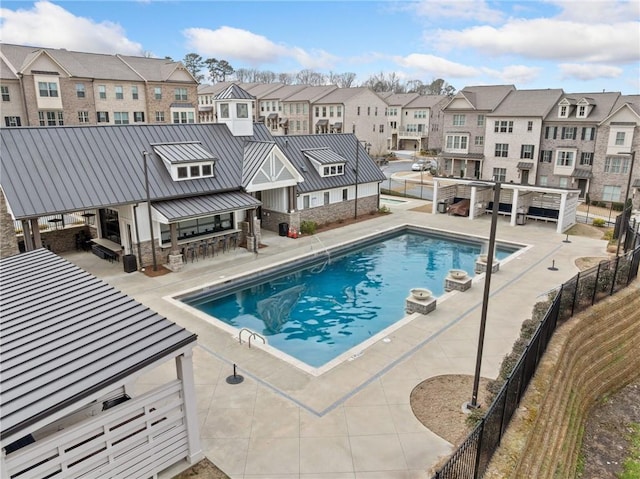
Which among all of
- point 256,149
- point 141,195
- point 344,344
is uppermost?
point 256,149

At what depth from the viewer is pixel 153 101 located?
5547 cm

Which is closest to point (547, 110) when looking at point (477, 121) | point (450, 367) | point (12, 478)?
point (477, 121)

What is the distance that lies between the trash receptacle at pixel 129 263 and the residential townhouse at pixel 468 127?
126ft

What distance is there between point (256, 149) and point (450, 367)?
1808cm

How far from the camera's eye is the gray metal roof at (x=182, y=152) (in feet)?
77.4

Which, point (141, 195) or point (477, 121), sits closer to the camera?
point (141, 195)

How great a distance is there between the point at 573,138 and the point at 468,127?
11.8 metres

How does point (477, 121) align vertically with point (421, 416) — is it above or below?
above

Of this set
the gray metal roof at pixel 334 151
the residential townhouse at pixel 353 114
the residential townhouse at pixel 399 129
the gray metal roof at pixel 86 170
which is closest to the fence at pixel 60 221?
the gray metal roof at pixel 86 170

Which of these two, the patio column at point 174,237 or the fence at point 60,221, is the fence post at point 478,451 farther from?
the fence at point 60,221

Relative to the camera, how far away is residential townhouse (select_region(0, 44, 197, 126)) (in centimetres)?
4594

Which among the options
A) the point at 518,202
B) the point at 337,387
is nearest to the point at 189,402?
the point at 337,387

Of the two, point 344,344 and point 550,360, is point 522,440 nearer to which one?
point 550,360

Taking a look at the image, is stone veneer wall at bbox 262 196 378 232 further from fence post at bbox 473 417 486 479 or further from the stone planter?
fence post at bbox 473 417 486 479
